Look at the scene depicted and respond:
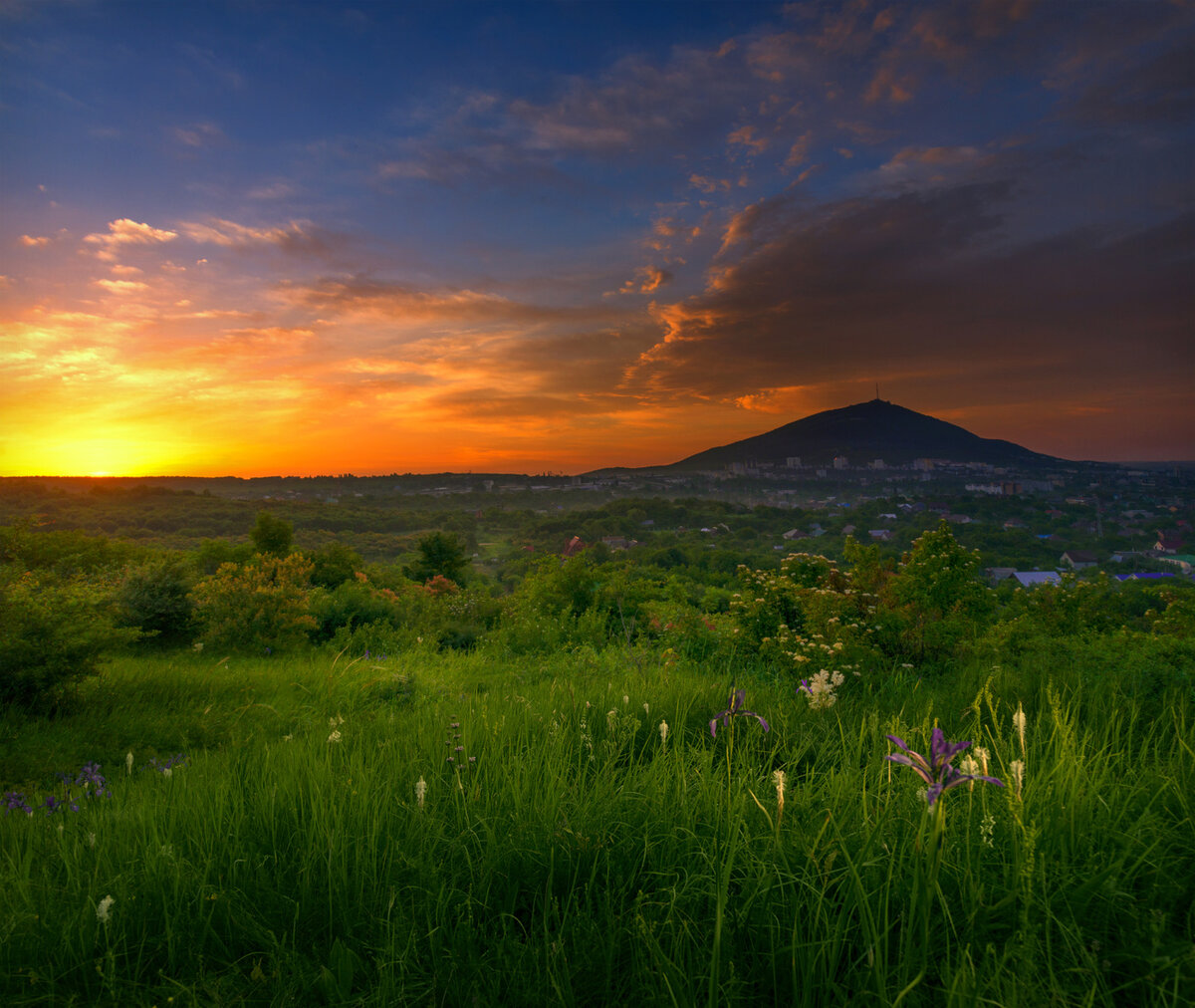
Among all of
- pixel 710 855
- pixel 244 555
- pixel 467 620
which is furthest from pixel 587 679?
pixel 244 555

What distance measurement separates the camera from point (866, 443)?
91.4 metres

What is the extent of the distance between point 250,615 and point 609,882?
1035 centimetres

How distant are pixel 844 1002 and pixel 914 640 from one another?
21.9 ft

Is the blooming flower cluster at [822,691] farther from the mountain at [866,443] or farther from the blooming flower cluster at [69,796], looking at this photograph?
the mountain at [866,443]

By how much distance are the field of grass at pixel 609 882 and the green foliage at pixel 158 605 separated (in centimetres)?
860

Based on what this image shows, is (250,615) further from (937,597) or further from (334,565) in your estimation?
(334,565)

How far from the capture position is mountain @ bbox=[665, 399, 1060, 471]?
3322 inches

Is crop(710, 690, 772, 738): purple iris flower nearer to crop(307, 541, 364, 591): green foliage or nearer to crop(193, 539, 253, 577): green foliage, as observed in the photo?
crop(307, 541, 364, 591): green foliage

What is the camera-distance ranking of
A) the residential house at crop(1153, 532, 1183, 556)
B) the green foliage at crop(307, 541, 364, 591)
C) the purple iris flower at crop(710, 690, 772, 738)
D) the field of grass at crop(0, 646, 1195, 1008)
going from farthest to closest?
the residential house at crop(1153, 532, 1183, 556) < the green foliage at crop(307, 541, 364, 591) < the purple iris flower at crop(710, 690, 772, 738) < the field of grass at crop(0, 646, 1195, 1008)

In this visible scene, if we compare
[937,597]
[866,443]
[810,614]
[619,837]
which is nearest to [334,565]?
[810,614]

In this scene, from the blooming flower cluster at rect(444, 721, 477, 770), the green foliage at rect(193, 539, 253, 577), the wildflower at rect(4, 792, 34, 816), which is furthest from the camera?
the green foliage at rect(193, 539, 253, 577)

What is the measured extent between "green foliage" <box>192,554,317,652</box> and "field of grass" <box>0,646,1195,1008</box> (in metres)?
7.69

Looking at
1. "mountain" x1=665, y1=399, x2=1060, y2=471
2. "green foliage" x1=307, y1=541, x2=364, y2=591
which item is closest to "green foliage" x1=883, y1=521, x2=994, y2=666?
"green foliage" x1=307, y1=541, x2=364, y2=591

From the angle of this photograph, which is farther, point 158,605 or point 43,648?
point 158,605
